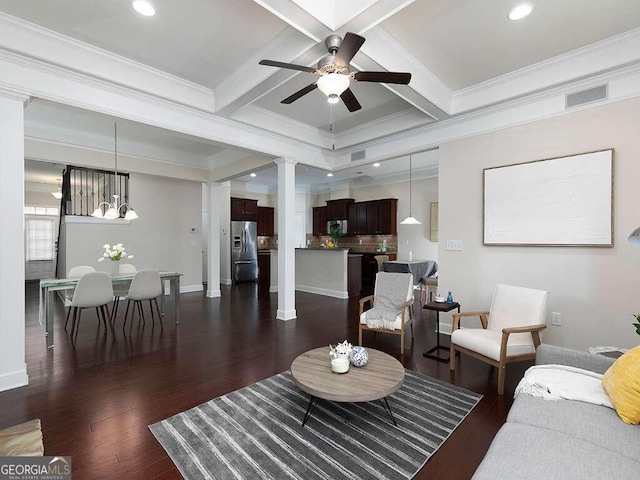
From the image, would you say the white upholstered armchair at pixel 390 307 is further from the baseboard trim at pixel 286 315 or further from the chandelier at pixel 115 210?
the chandelier at pixel 115 210

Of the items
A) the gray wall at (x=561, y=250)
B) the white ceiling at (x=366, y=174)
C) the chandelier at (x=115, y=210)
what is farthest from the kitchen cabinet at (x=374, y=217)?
the chandelier at (x=115, y=210)

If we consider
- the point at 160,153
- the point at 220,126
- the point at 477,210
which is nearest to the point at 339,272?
the point at 477,210

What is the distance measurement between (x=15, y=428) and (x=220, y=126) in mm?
3516

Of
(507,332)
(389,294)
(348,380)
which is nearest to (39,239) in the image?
(389,294)

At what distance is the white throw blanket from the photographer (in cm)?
168

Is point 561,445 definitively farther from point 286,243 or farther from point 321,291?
point 321,291

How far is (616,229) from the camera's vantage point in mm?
3055

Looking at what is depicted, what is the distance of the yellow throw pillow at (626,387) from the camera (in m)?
1.49

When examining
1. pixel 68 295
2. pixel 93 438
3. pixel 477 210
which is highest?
pixel 477 210

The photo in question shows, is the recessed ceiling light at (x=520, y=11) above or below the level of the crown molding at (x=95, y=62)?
above

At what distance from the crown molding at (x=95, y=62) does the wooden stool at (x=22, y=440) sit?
9.67 feet

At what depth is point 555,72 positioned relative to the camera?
126 inches

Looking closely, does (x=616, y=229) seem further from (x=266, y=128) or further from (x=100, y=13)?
(x=100, y=13)

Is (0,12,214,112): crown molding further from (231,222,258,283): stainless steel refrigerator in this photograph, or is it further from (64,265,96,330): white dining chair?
(231,222,258,283): stainless steel refrigerator
